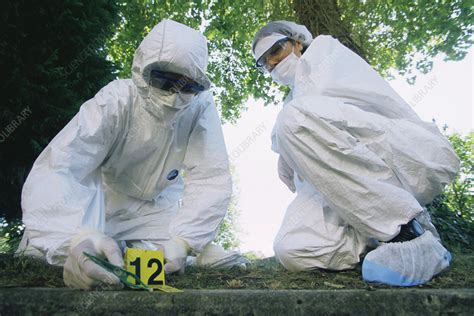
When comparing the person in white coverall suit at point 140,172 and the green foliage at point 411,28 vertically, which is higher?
the green foliage at point 411,28

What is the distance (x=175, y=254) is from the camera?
1861 millimetres

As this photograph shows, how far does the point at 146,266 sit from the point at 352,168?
0.99 m

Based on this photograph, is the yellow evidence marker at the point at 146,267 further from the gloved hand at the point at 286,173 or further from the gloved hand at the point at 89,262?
the gloved hand at the point at 286,173

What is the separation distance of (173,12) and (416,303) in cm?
558

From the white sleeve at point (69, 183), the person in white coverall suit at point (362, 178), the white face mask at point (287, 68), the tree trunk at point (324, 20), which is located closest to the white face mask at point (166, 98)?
the white sleeve at point (69, 183)

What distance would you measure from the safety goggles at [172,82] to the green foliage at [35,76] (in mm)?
1727

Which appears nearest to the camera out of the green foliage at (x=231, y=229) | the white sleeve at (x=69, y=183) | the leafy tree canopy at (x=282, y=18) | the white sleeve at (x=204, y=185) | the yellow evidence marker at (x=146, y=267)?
the yellow evidence marker at (x=146, y=267)

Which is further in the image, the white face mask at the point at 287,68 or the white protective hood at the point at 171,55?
the white face mask at the point at 287,68

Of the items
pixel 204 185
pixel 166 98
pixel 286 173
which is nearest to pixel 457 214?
pixel 286 173

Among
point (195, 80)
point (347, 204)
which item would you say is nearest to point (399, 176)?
point (347, 204)

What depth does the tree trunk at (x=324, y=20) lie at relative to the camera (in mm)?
4145

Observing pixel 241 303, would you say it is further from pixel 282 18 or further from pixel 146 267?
pixel 282 18

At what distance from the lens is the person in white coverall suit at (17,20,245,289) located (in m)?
1.65

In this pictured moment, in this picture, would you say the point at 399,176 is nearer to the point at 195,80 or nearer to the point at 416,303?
the point at 416,303
